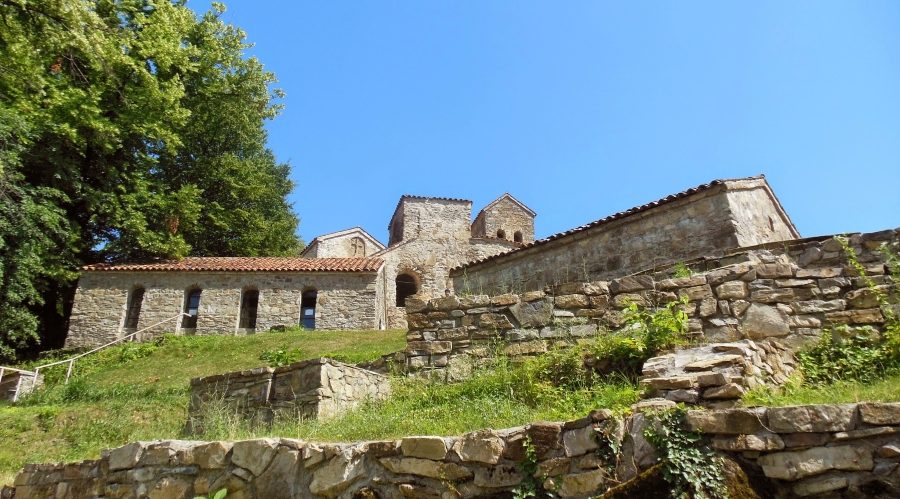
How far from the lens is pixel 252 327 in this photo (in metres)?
23.3

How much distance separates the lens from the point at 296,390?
23.2 feet

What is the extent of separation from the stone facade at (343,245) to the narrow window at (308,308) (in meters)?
9.36

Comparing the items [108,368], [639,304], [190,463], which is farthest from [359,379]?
[108,368]

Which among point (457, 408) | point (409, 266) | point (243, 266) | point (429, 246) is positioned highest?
point (429, 246)

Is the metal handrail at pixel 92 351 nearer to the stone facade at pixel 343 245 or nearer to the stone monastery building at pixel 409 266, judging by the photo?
the stone monastery building at pixel 409 266

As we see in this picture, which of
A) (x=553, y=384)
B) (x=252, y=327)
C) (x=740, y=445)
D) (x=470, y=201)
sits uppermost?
(x=470, y=201)

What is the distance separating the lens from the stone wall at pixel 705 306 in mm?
6324

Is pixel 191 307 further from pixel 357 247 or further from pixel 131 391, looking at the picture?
pixel 357 247

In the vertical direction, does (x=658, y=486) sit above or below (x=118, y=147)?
below

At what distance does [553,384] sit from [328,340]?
14.2 metres

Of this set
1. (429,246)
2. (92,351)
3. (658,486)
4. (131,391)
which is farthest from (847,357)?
(429,246)

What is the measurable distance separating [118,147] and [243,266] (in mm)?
6721

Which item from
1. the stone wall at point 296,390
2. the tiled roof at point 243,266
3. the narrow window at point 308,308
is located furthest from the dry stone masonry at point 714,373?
the narrow window at point 308,308

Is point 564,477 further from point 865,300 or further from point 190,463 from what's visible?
point 865,300
